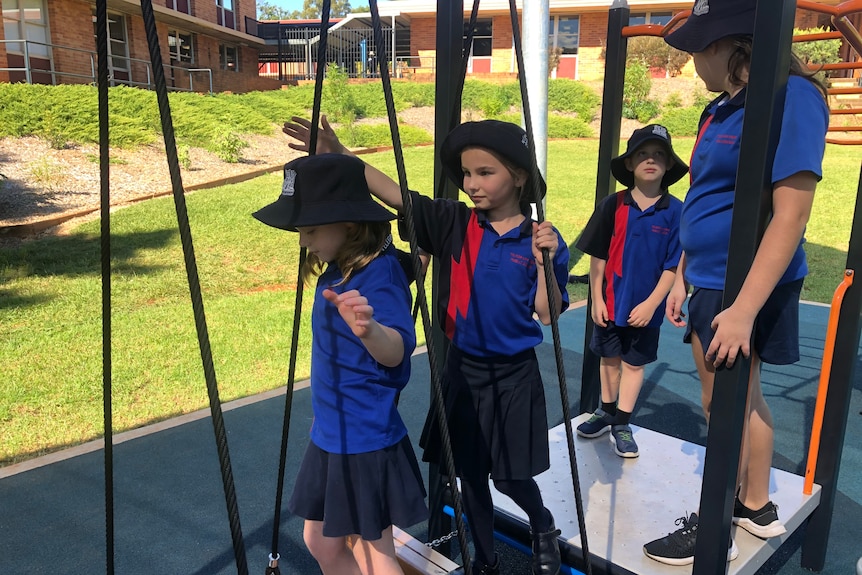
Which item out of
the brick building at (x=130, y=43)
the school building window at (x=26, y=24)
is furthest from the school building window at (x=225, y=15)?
the school building window at (x=26, y=24)

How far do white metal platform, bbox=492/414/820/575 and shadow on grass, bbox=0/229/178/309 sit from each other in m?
5.67

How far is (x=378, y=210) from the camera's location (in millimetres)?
1759

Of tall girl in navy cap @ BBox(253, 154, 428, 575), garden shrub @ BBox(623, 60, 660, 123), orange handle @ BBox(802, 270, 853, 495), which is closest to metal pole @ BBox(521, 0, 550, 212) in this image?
orange handle @ BBox(802, 270, 853, 495)

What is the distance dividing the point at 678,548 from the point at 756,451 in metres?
0.40

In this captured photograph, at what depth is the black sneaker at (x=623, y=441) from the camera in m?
3.07

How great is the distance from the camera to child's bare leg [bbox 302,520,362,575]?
193 centimetres

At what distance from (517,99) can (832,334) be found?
17825mm

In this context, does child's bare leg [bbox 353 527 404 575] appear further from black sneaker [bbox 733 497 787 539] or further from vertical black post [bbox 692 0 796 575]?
black sneaker [bbox 733 497 787 539]

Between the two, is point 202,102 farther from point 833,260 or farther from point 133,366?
point 833,260

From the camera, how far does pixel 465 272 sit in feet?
6.79

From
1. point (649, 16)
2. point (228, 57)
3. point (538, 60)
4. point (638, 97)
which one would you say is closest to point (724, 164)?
point (538, 60)

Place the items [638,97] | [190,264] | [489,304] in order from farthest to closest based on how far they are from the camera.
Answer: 1. [638,97]
2. [489,304]
3. [190,264]

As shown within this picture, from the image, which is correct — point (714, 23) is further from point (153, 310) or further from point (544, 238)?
point (153, 310)

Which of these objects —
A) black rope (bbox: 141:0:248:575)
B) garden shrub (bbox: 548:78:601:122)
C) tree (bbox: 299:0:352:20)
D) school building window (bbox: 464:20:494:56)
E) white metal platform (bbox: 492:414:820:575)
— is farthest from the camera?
tree (bbox: 299:0:352:20)
